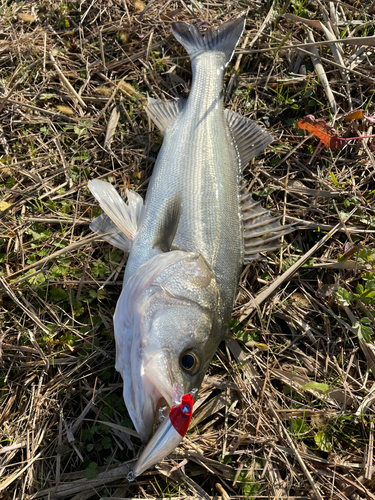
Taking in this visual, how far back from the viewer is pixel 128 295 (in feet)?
8.16

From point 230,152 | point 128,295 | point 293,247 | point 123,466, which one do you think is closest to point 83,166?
point 230,152

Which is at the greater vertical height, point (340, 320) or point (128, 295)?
point (128, 295)

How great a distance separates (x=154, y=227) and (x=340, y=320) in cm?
191

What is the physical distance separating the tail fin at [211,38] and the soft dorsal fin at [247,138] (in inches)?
29.0

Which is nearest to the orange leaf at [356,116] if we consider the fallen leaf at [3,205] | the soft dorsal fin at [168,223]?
the soft dorsal fin at [168,223]

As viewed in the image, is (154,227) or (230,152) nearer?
(154,227)

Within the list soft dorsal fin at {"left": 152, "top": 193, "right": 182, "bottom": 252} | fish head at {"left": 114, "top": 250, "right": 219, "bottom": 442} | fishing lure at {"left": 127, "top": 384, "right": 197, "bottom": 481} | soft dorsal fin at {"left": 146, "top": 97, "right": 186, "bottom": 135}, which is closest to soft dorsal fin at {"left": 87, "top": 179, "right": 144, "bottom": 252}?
soft dorsal fin at {"left": 152, "top": 193, "right": 182, "bottom": 252}

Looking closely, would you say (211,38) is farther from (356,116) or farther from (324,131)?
(356,116)

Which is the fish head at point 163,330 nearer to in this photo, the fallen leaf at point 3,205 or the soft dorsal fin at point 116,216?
the soft dorsal fin at point 116,216

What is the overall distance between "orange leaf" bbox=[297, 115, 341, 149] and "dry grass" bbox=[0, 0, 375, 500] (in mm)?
127

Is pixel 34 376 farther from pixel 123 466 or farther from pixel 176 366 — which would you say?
pixel 176 366

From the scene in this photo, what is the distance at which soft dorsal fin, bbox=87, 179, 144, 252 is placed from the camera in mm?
2949

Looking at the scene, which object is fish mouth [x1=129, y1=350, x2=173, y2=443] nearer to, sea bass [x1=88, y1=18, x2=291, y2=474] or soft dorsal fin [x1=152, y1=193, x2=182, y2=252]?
sea bass [x1=88, y1=18, x2=291, y2=474]

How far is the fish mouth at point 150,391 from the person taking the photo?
6.82 feet
